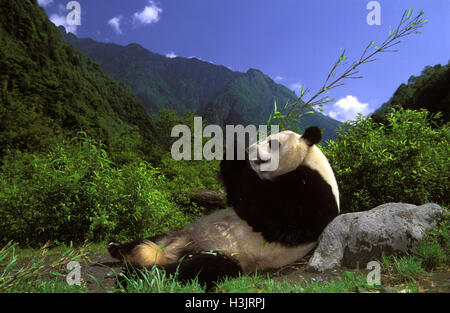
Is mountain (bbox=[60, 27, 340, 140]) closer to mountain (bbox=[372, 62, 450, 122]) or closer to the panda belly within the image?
mountain (bbox=[372, 62, 450, 122])

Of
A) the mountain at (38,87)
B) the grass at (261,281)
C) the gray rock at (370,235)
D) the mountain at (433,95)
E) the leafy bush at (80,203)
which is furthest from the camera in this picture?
the mountain at (433,95)

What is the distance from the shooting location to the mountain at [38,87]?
54.6 ft

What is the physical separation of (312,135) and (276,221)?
3.03 ft

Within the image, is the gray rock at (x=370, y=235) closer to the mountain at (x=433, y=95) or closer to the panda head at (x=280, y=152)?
the panda head at (x=280, y=152)

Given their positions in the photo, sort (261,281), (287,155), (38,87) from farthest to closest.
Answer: (38,87), (287,155), (261,281)

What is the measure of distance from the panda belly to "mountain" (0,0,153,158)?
1565cm

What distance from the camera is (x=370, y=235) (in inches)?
107

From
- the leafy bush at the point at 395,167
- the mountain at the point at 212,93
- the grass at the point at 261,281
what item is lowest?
the grass at the point at 261,281

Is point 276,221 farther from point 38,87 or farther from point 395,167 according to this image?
point 38,87

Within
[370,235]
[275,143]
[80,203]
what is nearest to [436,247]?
[370,235]

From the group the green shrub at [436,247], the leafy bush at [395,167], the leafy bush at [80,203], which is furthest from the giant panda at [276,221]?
the leafy bush at [395,167]

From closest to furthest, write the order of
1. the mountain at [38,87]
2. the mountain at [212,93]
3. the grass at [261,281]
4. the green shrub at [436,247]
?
the grass at [261,281] < the green shrub at [436,247] < the mountain at [38,87] < the mountain at [212,93]

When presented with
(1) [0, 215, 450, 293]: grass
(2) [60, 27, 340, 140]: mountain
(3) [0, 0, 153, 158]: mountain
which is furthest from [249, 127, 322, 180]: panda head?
(2) [60, 27, 340, 140]: mountain
